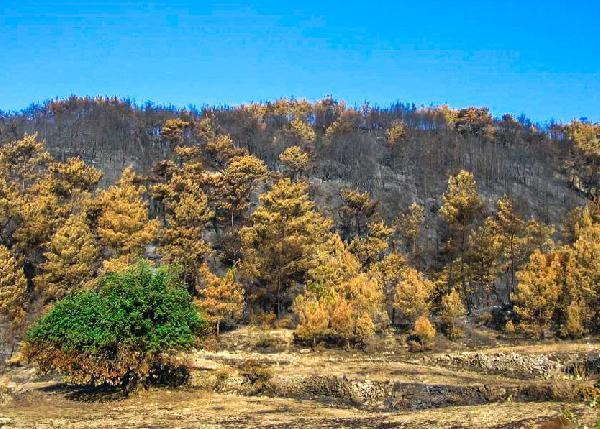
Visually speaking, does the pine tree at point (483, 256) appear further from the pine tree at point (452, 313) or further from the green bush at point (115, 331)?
the green bush at point (115, 331)

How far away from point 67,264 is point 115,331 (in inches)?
734

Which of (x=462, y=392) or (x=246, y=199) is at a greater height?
(x=246, y=199)

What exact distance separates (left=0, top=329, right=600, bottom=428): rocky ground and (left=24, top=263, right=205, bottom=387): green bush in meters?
1.41

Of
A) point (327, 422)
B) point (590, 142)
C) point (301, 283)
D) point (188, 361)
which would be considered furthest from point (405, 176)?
point (327, 422)

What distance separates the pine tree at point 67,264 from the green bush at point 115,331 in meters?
15.3

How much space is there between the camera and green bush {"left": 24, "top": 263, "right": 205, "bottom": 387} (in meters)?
21.1

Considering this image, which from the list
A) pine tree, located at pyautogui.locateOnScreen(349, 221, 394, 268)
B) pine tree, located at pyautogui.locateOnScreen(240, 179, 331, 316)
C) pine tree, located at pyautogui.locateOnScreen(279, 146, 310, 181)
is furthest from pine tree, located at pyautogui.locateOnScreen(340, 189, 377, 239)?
pine tree, located at pyautogui.locateOnScreen(240, 179, 331, 316)

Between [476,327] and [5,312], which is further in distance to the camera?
[476,327]

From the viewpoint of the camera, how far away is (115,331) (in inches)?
830

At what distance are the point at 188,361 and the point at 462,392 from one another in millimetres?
12869

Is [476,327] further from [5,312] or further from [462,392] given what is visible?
[5,312]

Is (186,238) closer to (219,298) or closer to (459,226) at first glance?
(219,298)

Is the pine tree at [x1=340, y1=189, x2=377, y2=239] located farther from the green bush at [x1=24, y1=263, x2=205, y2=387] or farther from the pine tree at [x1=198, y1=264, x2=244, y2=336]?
the green bush at [x1=24, y1=263, x2=205, y2=387]

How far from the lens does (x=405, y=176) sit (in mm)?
105188
